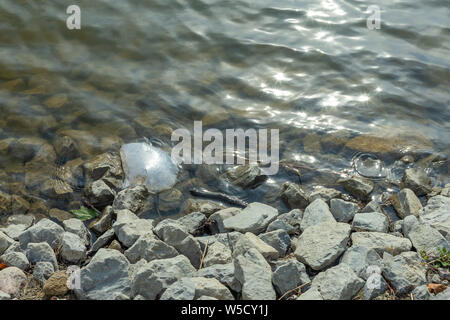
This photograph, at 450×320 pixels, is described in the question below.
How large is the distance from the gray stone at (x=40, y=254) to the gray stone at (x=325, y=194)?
79.2 inches

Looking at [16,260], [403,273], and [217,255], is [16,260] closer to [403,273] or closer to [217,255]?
[217,255]

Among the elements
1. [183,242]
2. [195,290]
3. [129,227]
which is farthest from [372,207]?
[129,227]

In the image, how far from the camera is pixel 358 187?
4.05 m

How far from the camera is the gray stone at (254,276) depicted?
2.76 m

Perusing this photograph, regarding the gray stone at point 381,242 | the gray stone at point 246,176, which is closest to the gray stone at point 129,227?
the gray stone at point 246,176

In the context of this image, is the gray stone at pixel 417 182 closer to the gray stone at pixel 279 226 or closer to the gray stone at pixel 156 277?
the gray stone at pixel 279 226

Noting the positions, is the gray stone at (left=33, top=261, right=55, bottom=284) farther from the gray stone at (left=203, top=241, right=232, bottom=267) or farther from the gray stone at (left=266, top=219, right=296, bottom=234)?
the gray stone at (left=266, top=219, right=296, bottom=234)

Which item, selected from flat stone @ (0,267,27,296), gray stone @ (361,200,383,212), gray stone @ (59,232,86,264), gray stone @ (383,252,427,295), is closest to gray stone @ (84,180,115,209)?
gray stone @ (59,232,86,264)

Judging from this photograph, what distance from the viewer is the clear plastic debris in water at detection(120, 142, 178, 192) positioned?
414 centimetres

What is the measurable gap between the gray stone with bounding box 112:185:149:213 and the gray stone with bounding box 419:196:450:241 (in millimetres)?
2207

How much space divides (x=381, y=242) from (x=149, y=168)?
2.03 meters

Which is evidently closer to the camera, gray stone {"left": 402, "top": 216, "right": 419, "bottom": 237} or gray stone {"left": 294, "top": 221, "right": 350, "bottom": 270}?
gray stone {"left": 294, "top": 221, "right": 350, "bottom": 270}

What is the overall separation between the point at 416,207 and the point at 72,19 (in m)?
4.83

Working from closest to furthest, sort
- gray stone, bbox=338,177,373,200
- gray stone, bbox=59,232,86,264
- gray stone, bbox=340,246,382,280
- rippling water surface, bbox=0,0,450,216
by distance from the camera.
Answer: gray stone, bbox=340,246,382,280 → gray stone, bbox=59,232,86,264 → gray stone, bbox=338,177,373,200 → rippling water surface, bbox=0,0,450,216
